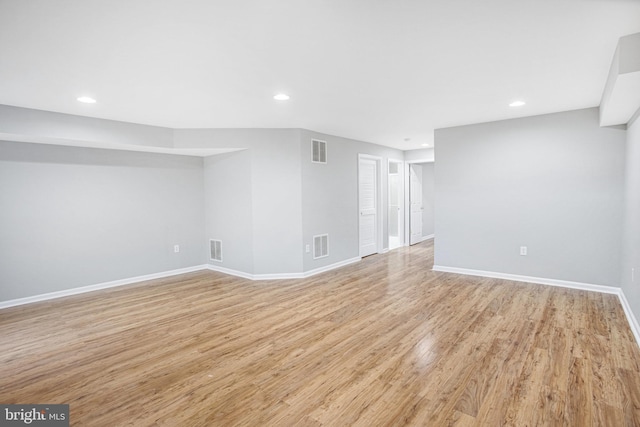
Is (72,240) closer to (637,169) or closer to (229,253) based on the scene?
(229,253)

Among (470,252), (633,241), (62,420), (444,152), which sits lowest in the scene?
(62,420)

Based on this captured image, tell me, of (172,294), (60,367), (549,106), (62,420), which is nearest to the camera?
(62,420)

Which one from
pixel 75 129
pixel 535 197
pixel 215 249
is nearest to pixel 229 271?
pixel 215 249

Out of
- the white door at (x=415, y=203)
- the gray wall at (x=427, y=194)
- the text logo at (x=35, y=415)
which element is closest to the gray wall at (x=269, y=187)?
the text logo at (x=35, y=415)

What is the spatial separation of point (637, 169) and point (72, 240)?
666 centimetres

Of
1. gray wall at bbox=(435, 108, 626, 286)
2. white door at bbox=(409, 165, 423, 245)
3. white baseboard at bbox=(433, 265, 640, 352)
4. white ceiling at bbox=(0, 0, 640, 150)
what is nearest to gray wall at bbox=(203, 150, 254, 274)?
white ceiling at bbox=(0, 0, 640, 150)

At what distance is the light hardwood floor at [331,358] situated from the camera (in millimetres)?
1982

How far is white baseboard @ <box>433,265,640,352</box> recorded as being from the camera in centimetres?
308

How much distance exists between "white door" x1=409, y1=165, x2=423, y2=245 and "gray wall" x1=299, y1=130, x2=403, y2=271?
1.83 meters

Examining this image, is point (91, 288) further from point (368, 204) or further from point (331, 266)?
point (368, 204)

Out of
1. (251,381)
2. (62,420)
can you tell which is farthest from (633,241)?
(62,420)

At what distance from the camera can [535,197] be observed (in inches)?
177

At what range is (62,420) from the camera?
1947 mm

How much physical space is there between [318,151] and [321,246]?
1587 millimetres
